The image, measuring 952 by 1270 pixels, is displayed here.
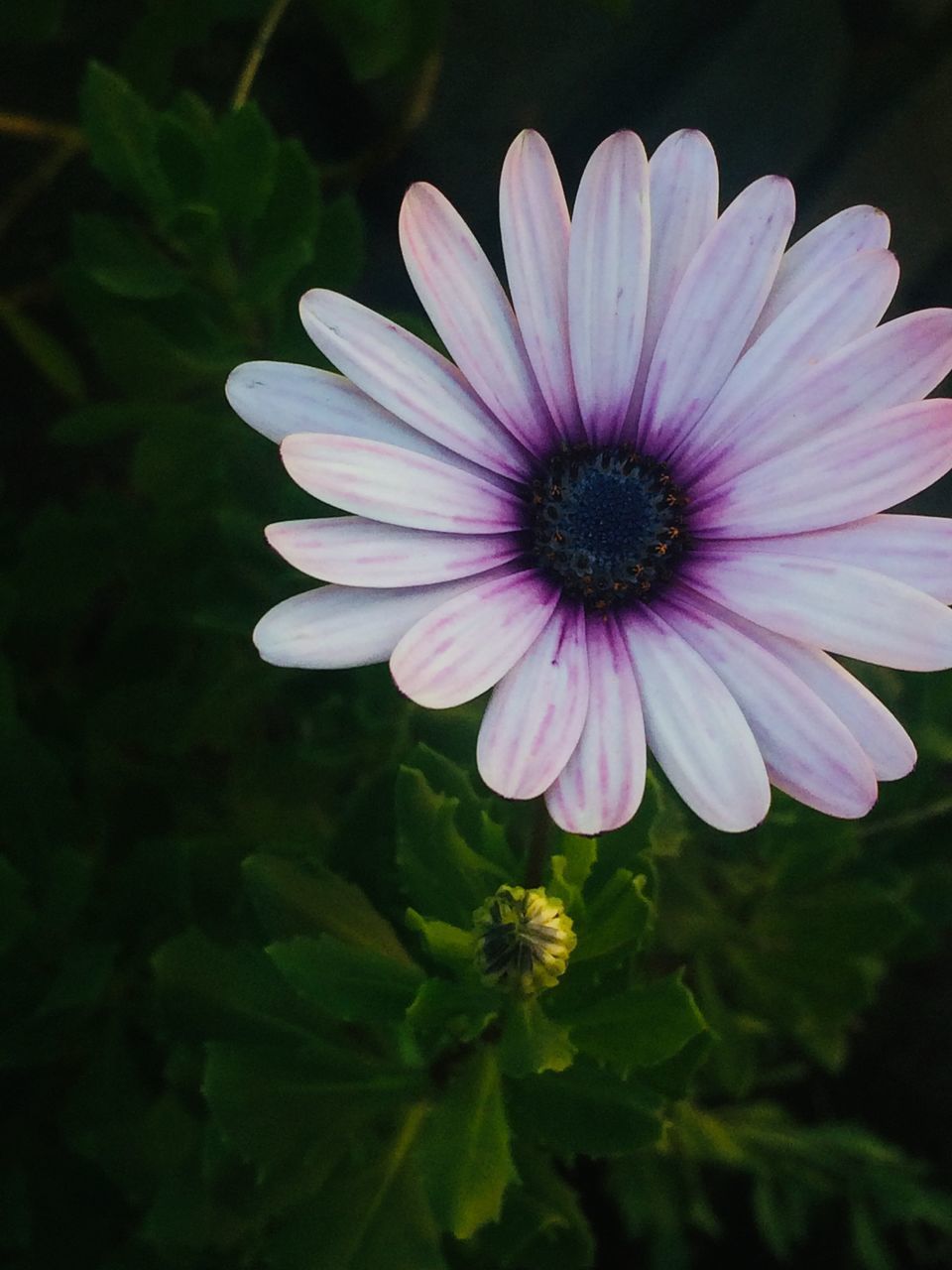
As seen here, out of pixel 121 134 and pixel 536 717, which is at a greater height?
pixel 121 134

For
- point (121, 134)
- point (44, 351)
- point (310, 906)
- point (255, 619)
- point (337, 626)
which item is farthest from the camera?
point (44, 351)

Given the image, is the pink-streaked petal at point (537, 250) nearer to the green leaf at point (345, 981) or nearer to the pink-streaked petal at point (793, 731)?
the pink-streaked petal at point (793, 731)

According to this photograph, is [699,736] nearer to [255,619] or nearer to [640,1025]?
[640,1025]

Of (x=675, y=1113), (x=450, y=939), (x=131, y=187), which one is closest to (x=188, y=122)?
(x=131, y=187)

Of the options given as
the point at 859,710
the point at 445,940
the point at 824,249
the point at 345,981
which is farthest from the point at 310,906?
the point at 824,249

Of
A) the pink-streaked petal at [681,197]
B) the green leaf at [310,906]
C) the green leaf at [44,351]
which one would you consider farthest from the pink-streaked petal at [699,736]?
the green leaf at [44,351]

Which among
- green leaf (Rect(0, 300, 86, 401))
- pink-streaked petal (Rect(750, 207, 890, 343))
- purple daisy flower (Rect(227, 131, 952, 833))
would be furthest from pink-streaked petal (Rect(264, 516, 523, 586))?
green leaf (Rect(0, 300, 86, 401))
